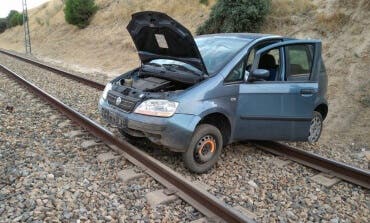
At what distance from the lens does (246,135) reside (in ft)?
20.1

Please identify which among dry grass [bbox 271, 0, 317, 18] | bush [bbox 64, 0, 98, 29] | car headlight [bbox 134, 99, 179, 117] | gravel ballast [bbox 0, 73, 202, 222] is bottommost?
gravel ballast [bbox 0, 73, 202, 222]

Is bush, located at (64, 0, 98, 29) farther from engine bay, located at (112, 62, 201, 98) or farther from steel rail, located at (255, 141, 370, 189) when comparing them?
steel rail, located at (255, 141, 370, 189)

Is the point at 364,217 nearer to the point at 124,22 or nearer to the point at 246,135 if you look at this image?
the point at 246,135

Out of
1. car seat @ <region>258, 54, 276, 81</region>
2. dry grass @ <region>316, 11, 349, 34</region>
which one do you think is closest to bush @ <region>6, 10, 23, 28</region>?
dry grass @ <region>316, 11, 349, 34</region>

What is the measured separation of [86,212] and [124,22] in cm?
2525

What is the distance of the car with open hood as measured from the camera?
539 cm

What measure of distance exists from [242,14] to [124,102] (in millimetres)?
10633

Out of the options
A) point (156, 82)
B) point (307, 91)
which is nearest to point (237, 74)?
point (156, 82)

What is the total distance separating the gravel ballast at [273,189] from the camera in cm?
479

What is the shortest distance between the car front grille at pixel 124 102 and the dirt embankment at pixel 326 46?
4342 mm

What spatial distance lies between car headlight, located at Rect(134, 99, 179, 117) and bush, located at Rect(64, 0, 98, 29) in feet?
95.9

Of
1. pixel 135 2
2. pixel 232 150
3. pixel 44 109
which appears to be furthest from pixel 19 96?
pixel 135 2

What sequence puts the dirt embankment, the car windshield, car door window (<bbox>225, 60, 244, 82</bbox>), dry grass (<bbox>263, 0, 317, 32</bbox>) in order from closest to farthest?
car door window (<bbox>225, 60, 244, 82</bbox>)
the car windshield
the dirt embankment
dry grass (<bbox>263, 0, 317, 32</bbox>)

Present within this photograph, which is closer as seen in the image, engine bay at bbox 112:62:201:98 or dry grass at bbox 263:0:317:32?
engine bay at bbox 112:62:201:98
